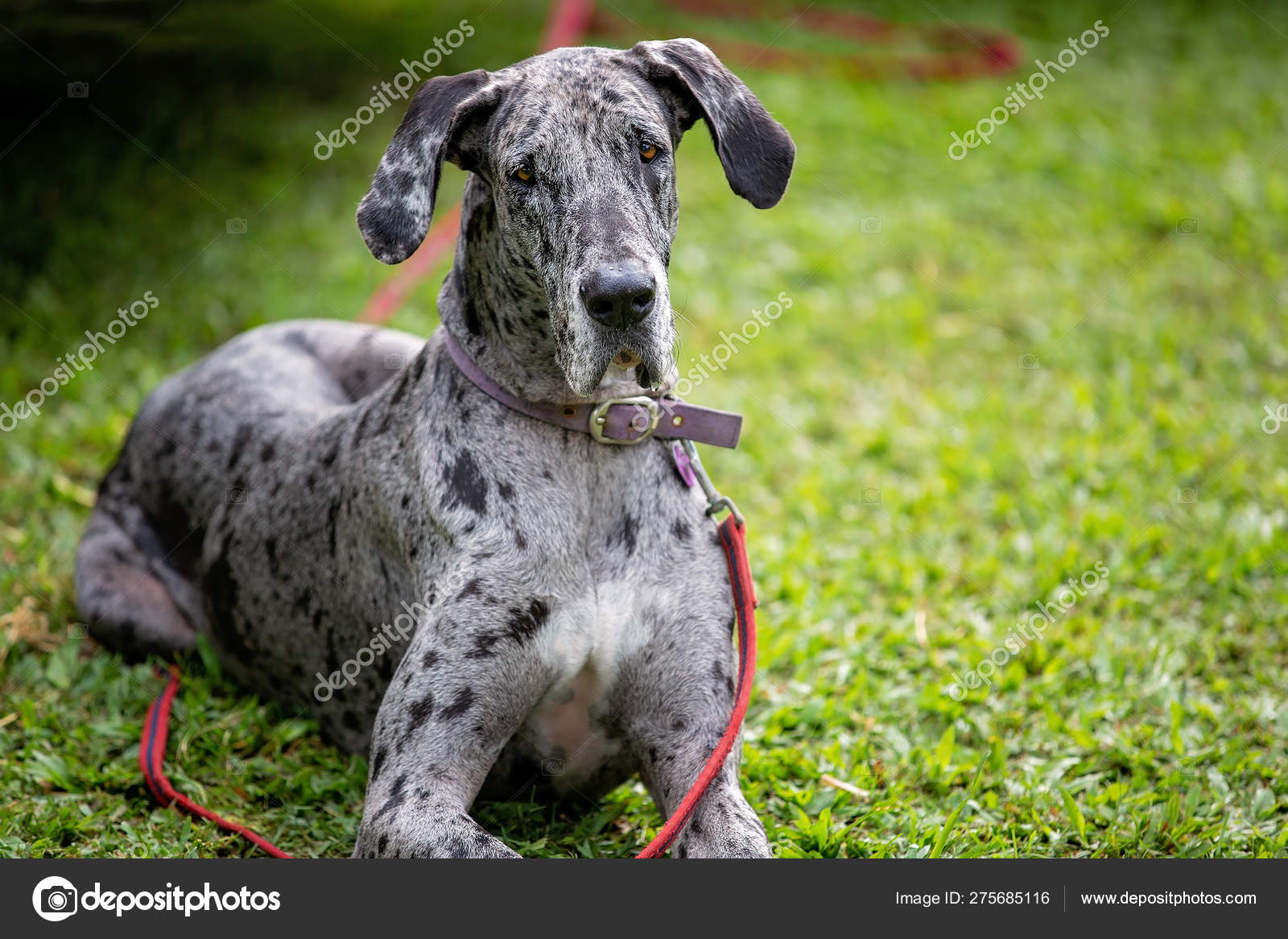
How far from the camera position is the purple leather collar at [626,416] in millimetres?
3734

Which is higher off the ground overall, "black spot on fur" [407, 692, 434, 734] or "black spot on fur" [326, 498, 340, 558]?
"black spot on fur" [326, 498, 340, 558]

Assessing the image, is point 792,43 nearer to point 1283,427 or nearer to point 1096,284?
point 1096,284

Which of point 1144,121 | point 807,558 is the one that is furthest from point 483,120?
point 1144,121

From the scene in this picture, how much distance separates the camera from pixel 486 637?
3.55 meters
